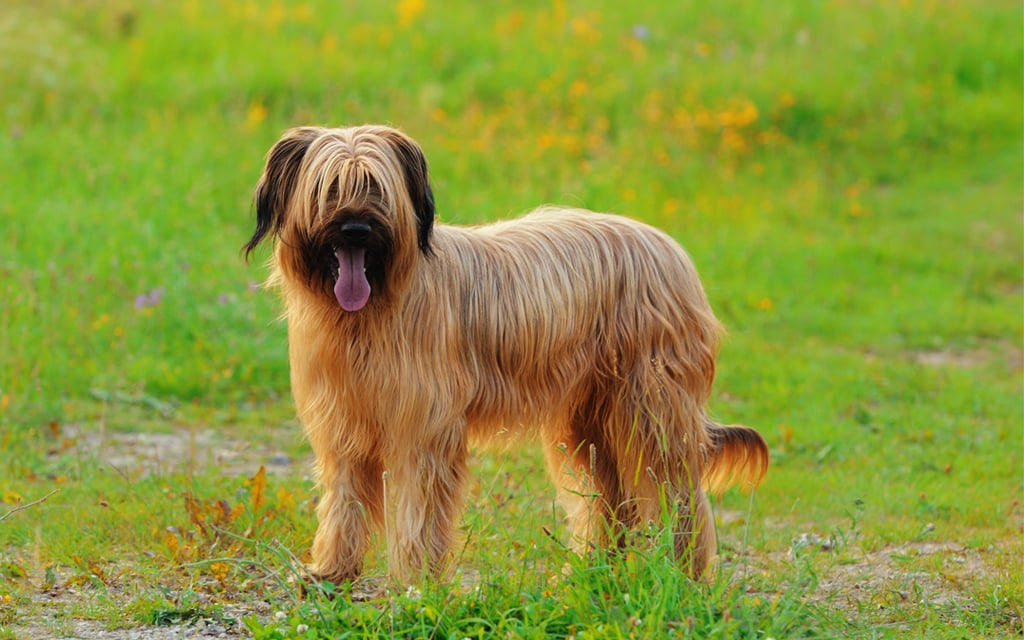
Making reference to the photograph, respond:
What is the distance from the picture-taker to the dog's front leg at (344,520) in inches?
208

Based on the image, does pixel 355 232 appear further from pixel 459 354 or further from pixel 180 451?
pixel 180 451

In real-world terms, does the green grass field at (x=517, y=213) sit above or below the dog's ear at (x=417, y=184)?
below

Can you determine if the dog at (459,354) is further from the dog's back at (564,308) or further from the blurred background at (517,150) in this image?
the blurred background at (517,150)

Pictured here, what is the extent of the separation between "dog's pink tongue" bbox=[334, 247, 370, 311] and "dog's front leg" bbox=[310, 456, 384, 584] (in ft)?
2.63

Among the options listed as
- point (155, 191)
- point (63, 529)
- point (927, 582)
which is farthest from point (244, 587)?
point (155, 191)

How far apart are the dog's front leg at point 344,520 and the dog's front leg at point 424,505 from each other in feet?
0.75

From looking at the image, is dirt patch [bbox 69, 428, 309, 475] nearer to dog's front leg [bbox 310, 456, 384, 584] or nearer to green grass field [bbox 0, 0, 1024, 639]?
green grass field [bbox 0, 0, 1024, 639]

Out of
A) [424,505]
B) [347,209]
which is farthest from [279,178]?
[424,505]

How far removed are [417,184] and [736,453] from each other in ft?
6.44

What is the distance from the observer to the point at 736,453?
5.74 meters

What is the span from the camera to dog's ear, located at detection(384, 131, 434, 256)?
494 cm

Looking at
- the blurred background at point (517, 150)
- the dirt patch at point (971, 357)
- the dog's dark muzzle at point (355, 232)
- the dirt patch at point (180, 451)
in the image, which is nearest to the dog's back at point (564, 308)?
the dog's dark muzzle at point (355, 232)

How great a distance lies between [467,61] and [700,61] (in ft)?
9.33

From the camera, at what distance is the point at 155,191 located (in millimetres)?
11016
